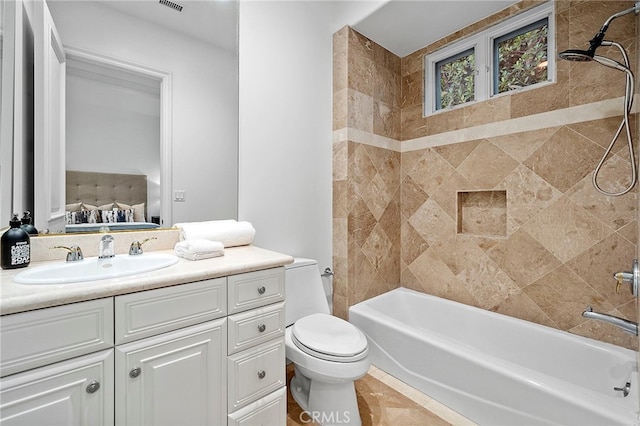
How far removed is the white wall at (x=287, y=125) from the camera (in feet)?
5.99

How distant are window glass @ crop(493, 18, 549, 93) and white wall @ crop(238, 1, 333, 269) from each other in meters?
1.30

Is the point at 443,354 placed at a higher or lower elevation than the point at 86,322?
lower

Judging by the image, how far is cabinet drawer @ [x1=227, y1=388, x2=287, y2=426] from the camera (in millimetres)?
1152

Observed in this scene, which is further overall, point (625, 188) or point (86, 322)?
point (625, 188)

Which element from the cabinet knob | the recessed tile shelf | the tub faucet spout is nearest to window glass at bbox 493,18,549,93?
the recessed tile shelf

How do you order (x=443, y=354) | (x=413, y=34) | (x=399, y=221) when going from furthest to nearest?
(x=399, y=221) → (x=413, y=34) → (x=443, y=354)

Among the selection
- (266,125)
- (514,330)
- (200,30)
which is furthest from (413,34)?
(514,330)

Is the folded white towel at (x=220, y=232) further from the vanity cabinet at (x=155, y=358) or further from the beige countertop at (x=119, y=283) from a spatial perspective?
the vanity cabinet at (x=155, y=358)

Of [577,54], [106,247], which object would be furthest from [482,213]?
[106,247]

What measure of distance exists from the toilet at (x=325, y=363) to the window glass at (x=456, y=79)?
1.99 metres

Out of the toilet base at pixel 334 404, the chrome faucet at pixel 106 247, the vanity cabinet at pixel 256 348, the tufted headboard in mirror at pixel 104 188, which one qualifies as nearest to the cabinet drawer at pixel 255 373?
the vanity cabinet at pixel 256 348

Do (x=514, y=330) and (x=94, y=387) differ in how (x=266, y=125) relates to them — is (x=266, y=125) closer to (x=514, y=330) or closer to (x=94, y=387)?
(x=94, y=387)

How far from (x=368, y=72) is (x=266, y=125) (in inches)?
40.9

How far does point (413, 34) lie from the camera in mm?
2297
